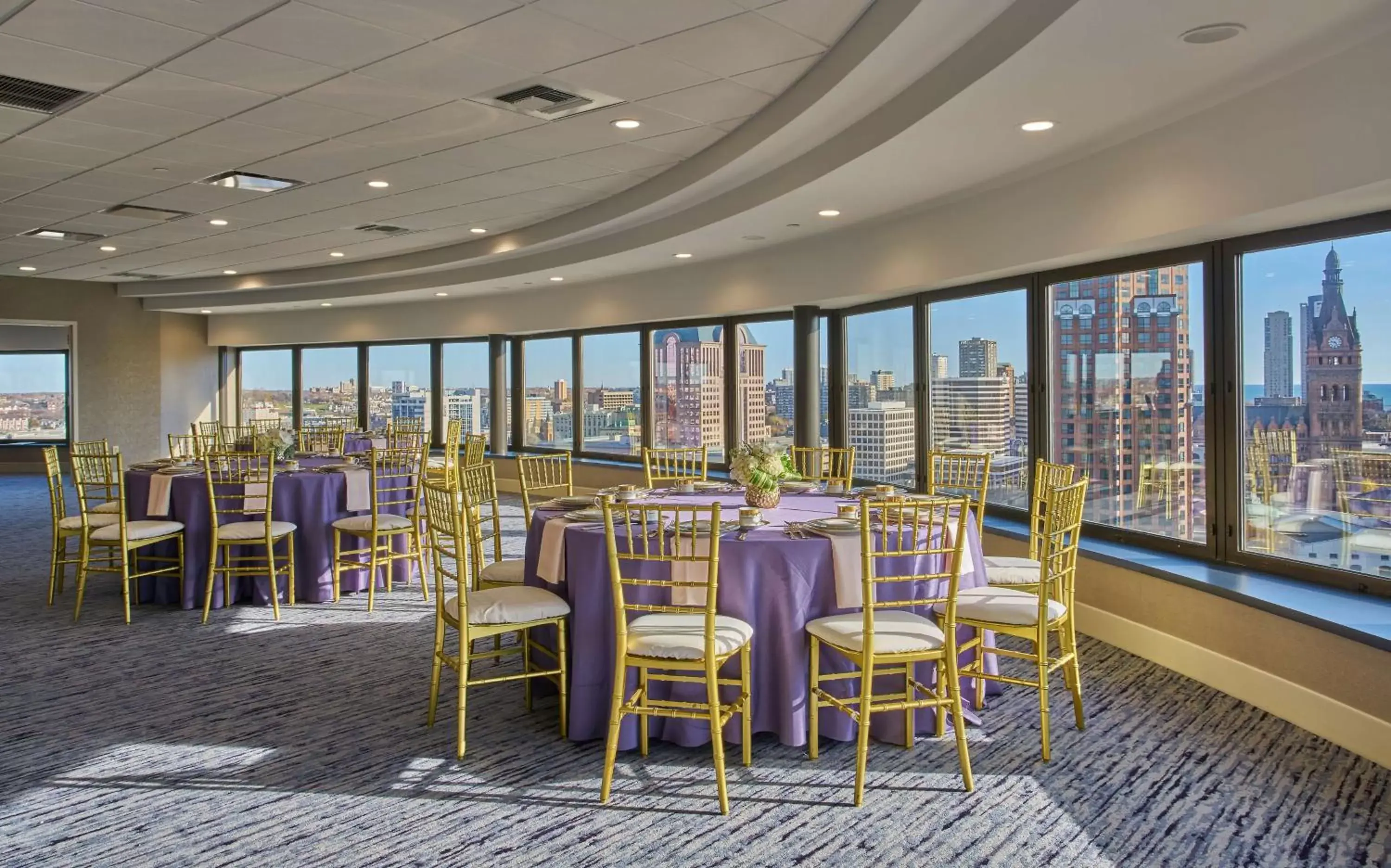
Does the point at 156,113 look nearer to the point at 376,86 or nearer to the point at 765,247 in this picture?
the point at 376,86

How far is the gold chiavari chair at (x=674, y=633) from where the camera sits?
3.26m

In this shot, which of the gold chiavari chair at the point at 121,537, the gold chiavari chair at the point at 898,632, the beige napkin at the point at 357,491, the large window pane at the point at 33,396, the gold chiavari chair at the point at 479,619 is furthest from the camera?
the large window pane at the point at 33,396

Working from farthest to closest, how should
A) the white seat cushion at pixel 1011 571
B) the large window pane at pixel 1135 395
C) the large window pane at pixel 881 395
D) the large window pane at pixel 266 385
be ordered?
the large window pane at pixel 266 385 → the large window pane at pixel 881 395 → the large window pane at pixel 1135 395 → the white seat cushion at pixel 1011 571

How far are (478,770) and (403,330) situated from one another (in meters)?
10.6

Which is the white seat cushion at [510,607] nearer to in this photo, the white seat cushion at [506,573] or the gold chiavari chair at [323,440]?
the white seat cushion at [506,573]

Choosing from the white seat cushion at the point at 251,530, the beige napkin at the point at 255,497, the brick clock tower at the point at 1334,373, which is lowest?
the white seat cushion at the point at 251,530

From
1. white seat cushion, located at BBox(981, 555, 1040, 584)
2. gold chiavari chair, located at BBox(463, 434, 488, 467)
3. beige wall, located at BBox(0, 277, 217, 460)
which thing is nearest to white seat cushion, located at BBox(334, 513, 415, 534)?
gold chiavari chair, located at BBox(463, 434, 488, 467)

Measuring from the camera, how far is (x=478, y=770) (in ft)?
11.6

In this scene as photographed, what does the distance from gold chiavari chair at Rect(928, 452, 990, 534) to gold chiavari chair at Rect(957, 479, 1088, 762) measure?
522 mm

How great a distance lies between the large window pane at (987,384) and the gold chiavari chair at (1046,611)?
2499 mm

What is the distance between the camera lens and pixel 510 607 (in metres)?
3.73

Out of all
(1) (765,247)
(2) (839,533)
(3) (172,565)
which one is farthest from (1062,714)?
(3) (172,565)

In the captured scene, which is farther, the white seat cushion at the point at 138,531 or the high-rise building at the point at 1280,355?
the white seat cushion at the point at 138,531

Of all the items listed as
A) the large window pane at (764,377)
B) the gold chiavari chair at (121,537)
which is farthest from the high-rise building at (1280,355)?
the gold chiavari chair at (121,537)
